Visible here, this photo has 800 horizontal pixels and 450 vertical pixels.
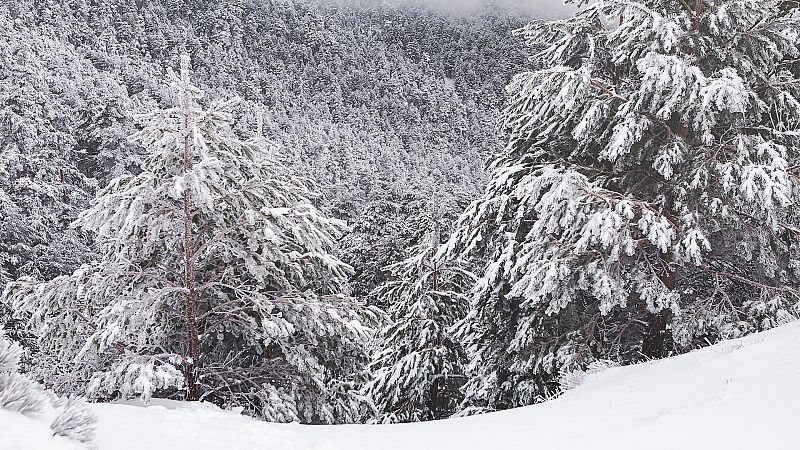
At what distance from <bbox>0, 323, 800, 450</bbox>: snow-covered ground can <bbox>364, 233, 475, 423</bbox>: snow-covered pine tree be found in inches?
358

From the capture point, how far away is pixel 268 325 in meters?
7.70

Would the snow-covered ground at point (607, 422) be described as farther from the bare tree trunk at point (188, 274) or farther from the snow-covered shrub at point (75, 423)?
the bare tree trunk at point (188, 274)

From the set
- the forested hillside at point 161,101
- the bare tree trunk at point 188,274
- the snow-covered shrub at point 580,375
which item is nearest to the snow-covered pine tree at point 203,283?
the bare tree trunk at point 188,274

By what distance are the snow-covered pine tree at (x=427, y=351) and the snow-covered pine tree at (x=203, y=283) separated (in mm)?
6467

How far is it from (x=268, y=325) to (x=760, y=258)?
7460 millimetres

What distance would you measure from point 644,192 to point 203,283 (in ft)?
23.3

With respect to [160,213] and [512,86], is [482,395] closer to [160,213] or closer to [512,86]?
[512,86]

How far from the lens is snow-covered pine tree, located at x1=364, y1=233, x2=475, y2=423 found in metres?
→ 15.7

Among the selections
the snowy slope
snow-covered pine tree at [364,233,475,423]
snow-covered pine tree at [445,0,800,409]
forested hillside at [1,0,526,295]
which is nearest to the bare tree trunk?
forested hillside at [1,0,526,295]

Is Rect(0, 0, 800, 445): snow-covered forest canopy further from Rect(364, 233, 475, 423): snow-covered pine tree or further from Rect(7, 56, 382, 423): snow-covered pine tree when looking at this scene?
Rect(364, 233, 475, 423): snow-covered pine tree

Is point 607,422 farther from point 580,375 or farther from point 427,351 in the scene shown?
point 427,351

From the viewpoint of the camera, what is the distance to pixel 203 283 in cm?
828

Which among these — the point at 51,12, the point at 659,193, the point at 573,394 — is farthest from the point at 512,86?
the point at 51,12

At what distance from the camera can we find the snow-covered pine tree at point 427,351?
51.4ft
